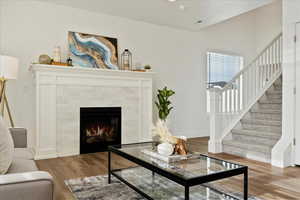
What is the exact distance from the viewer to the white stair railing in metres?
4.67

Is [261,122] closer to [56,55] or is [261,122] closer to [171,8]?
[171,8]

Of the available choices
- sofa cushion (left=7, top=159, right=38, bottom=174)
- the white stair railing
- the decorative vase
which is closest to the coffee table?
the decorative vase

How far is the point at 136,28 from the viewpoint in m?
5.52

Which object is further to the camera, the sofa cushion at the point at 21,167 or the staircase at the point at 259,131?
the staircase at the point at 259,131

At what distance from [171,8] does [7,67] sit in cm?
319

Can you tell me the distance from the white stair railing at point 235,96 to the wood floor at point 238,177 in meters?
0.59

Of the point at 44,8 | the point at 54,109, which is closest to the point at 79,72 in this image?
the point at 54,109

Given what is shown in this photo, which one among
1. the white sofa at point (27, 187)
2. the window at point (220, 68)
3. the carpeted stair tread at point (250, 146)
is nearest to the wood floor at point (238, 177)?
the carpeted stair tread at point (250, 146)

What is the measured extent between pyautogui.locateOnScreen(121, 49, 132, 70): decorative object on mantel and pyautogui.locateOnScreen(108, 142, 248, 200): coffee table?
249 centimetres

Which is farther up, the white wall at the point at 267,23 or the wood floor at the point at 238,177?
the white wall at the point at 267,23

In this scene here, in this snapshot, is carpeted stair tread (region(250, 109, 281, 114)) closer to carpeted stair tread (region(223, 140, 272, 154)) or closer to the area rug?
carpeted stair tread (region(223, 140, 272, 154))

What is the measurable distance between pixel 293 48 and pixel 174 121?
10.4ft

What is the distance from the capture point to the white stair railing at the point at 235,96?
4672 mm

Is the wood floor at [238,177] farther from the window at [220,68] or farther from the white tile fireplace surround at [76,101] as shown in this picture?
the window at [220,68]
